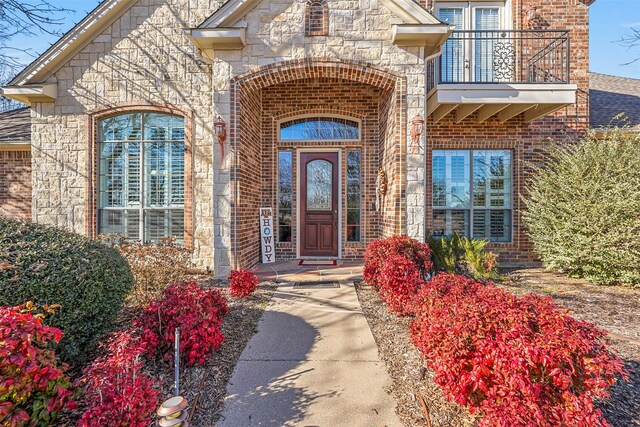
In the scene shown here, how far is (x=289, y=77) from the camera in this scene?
5574mm

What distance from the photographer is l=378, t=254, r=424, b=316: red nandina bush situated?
12.7 ft

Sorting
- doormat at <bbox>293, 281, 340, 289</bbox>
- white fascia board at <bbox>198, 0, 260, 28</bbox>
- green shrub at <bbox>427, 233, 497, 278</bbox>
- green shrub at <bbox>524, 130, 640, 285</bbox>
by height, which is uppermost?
white fascia board at <bbox>198, 0, 260, 28</bbox>

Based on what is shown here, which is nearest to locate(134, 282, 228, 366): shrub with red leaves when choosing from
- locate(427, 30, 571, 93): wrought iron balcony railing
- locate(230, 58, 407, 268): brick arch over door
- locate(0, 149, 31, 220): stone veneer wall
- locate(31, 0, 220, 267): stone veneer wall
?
locate(230, 58, 407, 268): brick arch over door

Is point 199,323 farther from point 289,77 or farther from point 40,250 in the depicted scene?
point 289,77

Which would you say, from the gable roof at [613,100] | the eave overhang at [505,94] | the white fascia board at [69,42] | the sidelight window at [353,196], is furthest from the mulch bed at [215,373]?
the gable roof at [613,100]

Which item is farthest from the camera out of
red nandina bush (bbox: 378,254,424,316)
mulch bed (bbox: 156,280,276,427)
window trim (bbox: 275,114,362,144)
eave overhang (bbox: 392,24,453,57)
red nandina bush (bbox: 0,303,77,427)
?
window trim (bbox: 275,114,362,144)

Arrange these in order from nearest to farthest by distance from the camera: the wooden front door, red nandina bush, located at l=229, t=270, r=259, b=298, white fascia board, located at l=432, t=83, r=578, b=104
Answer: red nandina bush, located at l=229, t=270, r=259, b=298 → white fascia board, located at l=432, t=83, r=578, b=104 → the wooden front door

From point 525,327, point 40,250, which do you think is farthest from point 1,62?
point 525,327

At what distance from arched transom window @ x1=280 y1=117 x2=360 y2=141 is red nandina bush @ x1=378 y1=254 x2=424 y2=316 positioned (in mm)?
3832

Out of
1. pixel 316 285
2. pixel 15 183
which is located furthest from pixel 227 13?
pixel 15 183

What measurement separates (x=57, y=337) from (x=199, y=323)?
44.6 inches

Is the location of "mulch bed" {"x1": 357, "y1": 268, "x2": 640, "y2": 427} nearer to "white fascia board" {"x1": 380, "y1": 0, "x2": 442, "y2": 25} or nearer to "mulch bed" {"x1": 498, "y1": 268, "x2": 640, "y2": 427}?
"mulch bed" {"x1": 498, "y1": 268, "x2": 640, "y2": 427}

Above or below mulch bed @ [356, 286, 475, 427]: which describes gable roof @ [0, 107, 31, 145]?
above

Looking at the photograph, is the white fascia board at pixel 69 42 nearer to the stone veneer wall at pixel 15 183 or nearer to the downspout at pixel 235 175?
the stone veneer wall at pixel 15 183
